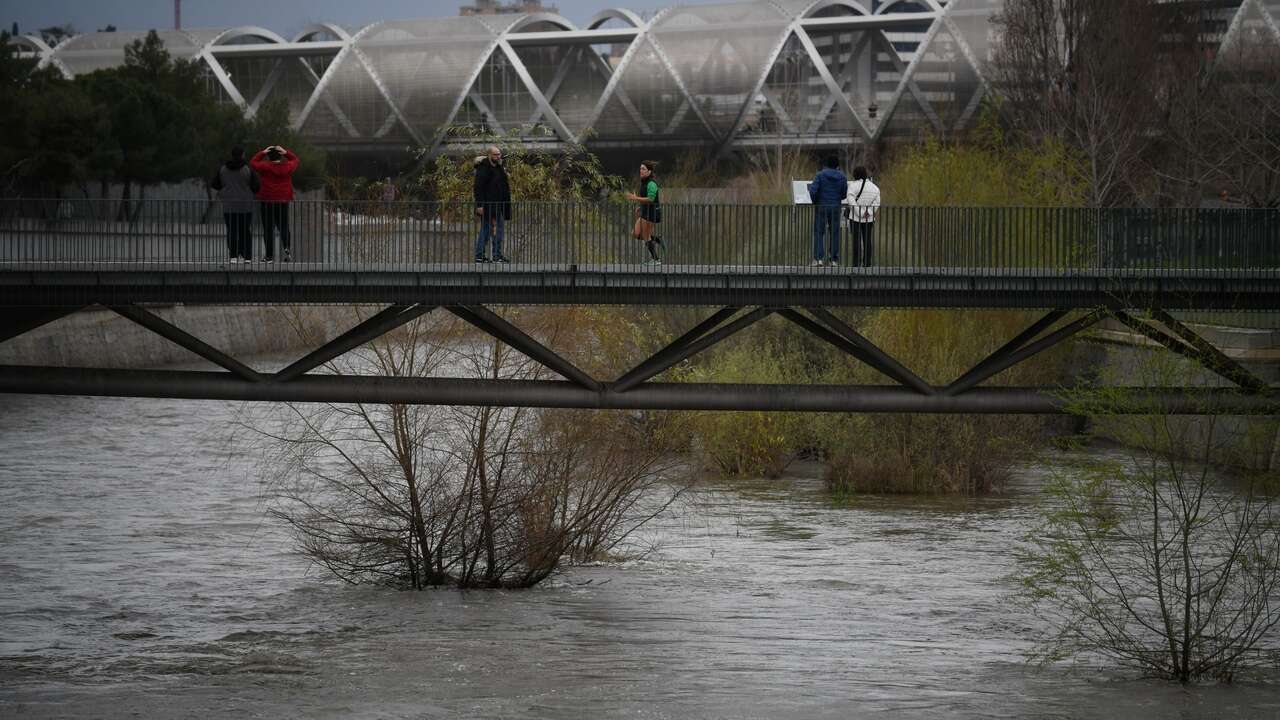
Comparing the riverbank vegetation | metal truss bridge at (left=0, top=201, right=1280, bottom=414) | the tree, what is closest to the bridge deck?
metal truss bridge at (left=0, top=201, right=1280, bottom=414)

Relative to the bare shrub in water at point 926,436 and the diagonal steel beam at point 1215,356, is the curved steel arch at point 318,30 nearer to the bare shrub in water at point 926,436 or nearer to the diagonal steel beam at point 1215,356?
the bare shrub in water at point 926,436

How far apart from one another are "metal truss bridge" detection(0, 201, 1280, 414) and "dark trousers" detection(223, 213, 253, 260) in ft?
0.89

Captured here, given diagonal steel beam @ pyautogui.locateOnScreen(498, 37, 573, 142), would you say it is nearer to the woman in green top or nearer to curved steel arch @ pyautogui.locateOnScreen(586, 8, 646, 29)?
curved steel arch @ pyautogui.locateOnScreen(586, 8, 646, 29)

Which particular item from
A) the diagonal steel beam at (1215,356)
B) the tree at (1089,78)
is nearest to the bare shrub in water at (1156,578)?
the diagonal steel beam at (1215,356)

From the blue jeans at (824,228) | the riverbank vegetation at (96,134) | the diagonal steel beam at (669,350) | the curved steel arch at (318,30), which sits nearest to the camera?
the diagonal steel beam at (669,350)

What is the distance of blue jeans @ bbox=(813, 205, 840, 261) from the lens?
24.2 meters

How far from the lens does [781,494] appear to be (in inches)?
1383

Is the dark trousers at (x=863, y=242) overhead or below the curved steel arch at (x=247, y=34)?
below

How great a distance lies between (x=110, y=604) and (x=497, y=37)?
100m

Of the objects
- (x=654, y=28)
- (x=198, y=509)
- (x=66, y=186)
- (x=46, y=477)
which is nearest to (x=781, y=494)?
(x=198, y=509)

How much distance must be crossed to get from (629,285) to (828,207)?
2786 mm

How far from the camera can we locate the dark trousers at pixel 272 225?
23188 millimetres

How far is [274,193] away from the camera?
23.5 meters

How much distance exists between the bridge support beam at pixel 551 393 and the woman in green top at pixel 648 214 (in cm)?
184
